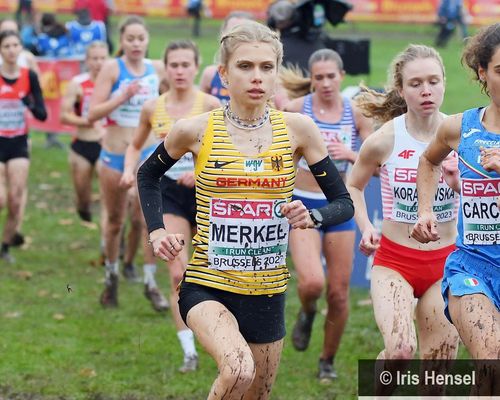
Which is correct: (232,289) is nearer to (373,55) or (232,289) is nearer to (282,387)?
(282,387)

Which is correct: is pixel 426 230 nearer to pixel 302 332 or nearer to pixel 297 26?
pixel 302 332

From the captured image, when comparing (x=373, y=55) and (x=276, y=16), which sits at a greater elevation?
(x=276, y=16)

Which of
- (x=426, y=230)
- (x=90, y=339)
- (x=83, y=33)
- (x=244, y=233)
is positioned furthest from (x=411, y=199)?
(x=83, y=33)

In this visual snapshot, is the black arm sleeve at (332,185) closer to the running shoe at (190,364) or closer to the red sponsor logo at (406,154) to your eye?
the red sponsor logo at (406,154)

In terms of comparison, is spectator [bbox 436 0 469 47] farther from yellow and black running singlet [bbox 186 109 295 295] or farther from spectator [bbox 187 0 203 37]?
yellow and black running singlet [bbox 186 109 295 295]

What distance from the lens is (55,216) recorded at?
13.3m

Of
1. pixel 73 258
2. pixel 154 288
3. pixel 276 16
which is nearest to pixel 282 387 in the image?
pixel 154 288

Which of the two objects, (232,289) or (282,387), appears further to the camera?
(282,387)

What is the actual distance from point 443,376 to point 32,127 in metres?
13.0

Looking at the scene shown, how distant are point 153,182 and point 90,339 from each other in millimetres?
3360

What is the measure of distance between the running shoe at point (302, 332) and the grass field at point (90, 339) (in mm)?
101

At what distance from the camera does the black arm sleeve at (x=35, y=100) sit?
35.5 ft

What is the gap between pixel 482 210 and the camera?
5051mm

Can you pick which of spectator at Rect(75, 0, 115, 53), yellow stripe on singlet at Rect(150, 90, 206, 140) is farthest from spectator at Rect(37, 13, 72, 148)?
yellow stripe on singlet at Rect(150, 90, 206, 140)
